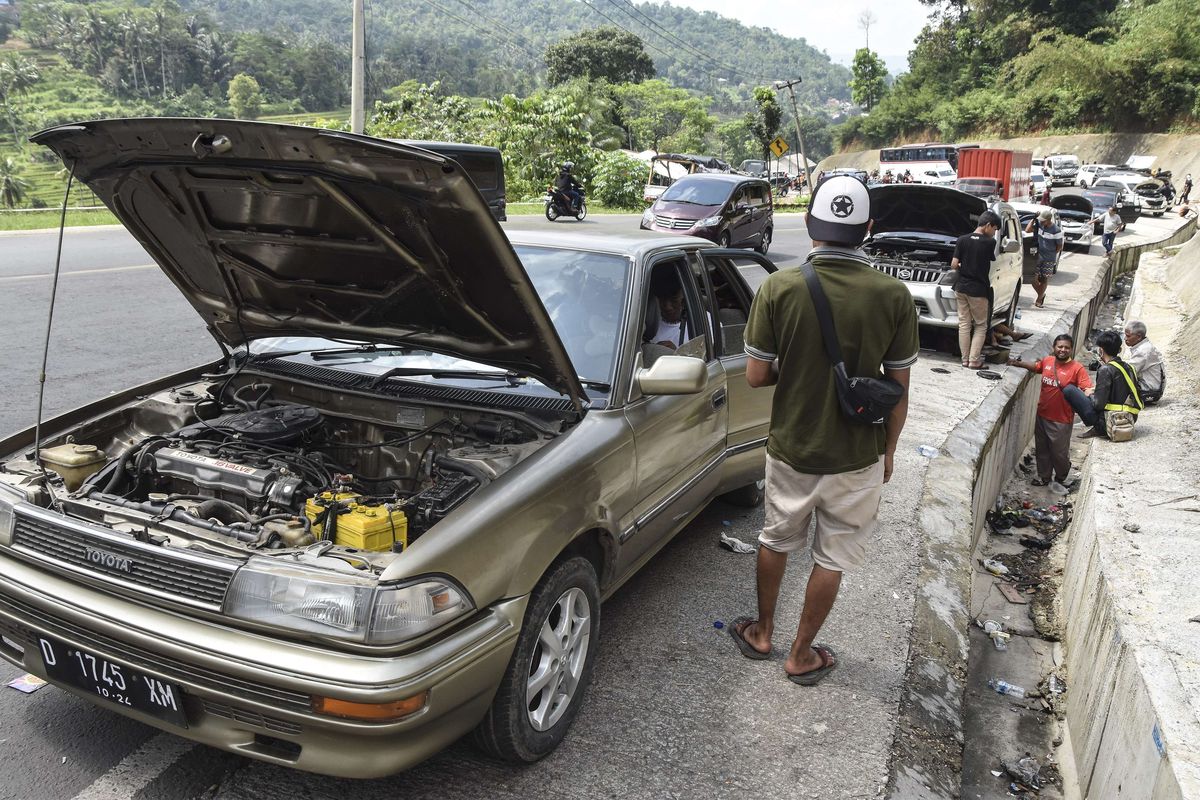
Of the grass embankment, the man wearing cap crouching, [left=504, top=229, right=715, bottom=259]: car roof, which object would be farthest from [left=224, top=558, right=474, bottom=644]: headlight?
the grass embankment

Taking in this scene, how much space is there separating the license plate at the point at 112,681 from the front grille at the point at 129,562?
0.23m

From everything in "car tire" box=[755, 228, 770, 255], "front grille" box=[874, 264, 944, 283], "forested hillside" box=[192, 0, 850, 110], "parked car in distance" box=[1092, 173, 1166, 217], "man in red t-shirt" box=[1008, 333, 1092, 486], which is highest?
"forested hillside" box=[192, 0, 850, 110]

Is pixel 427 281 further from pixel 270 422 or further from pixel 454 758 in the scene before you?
pixel 454 758

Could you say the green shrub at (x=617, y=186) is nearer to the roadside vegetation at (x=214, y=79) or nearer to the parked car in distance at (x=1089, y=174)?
the roadside vegetation at (x=214, y=79)

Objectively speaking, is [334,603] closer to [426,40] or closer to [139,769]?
[139,769]

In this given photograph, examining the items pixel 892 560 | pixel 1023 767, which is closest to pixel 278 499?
pixel 892 560

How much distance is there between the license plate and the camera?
2.32 meters

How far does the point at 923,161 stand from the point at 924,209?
3000cm

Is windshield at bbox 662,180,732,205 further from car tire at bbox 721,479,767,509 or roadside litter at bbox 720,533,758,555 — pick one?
roadside litter at bbox 720,533,758,555

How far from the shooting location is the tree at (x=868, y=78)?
9831 centimetres

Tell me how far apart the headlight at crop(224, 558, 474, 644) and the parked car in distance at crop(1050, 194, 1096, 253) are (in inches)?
948

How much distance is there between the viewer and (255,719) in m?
2.25

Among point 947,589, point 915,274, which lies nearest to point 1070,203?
point 915,274

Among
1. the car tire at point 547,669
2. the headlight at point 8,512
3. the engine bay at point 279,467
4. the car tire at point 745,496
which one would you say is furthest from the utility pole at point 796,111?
the headlight at point 8,512
